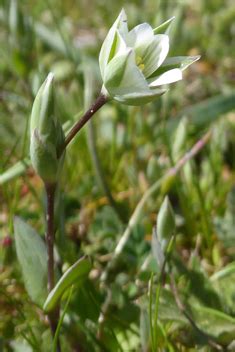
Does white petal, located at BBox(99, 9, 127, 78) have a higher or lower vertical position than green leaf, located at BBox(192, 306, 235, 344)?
higher

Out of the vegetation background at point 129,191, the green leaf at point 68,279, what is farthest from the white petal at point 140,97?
the vegetation background at point 129,191

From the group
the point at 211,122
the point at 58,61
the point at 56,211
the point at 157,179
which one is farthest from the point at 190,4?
the point at 56,211

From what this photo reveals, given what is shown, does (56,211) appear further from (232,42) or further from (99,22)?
(99,22)

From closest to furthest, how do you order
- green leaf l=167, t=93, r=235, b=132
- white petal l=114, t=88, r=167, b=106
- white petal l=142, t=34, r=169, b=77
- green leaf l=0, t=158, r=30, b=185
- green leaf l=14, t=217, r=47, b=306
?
white petal l=114, t=88, r=167, b=106
white petal l=142, t=34, r=169, b=77
green leaf l=14, t=217, r=47, b=306
green leaf l=0, t=158, r=30, b=185
green leaf l=167, t=93, r=235, b=132

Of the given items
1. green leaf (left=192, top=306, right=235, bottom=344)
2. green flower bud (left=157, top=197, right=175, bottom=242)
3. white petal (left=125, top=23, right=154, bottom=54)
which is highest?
white petal (left=125, top=23, right=154, bottom=54)

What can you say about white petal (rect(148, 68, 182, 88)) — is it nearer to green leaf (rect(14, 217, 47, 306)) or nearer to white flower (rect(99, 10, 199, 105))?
white flower (rect(99, 10, 199, 105))

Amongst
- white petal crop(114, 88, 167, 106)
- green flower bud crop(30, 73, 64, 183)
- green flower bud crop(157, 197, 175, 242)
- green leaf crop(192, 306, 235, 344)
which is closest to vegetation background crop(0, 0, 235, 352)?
green leaf crop(192, 306, 235, 344)

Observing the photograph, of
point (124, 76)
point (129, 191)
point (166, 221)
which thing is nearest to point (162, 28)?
point (124, 76)
